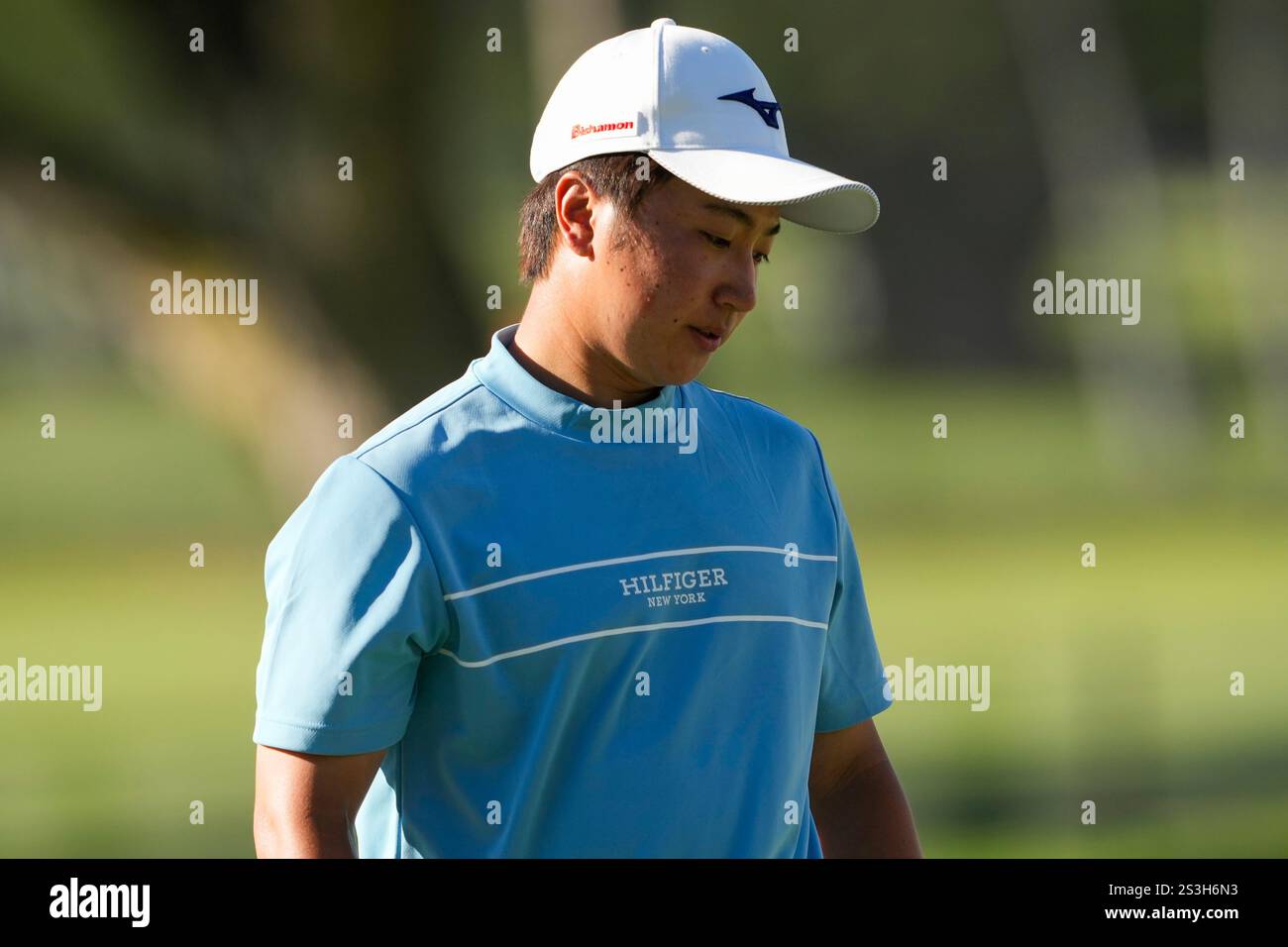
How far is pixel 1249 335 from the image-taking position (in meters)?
19.4

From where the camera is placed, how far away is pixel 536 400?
1.87m

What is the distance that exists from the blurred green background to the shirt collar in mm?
3254

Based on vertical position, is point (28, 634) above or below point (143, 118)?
below

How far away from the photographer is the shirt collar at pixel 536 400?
1.86 meters

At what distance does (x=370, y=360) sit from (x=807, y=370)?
→ 18.7 metres

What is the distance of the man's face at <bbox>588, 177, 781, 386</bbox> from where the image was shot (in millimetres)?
1897

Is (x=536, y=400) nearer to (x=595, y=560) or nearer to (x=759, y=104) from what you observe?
(x=595, y=560)

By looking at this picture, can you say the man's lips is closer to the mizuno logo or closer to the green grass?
the mizuno logo

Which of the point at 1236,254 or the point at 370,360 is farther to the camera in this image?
the point at 1236,254

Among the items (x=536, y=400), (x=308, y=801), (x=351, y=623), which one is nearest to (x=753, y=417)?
(x=536, y=400)

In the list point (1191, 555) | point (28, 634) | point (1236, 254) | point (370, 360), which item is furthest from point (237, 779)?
point (1236, 254)

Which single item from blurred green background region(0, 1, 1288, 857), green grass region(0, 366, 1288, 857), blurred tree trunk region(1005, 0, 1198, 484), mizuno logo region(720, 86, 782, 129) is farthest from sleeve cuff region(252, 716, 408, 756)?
blurred tree trunk region(1005, 0, 1198, 484)

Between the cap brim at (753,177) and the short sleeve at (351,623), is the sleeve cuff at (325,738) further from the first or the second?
the cap brim at (753,177)
